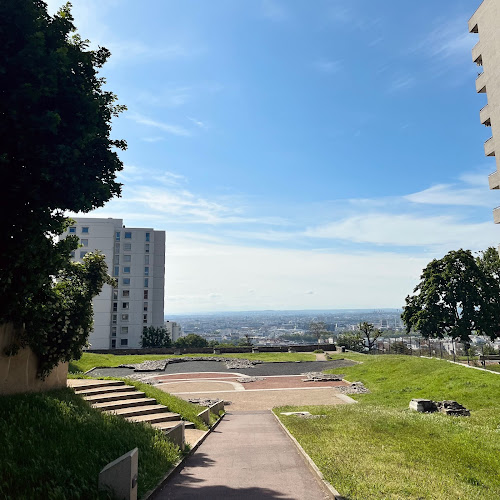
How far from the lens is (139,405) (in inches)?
619

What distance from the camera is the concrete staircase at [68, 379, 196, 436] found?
1431cm

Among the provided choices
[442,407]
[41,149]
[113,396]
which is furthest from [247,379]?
[41,149]

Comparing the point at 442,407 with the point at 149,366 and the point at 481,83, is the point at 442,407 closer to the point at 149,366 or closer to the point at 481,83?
the point at 481,83

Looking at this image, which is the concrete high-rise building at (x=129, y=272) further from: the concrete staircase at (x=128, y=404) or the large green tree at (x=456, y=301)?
the concrete staircase at (x=128, y=404)

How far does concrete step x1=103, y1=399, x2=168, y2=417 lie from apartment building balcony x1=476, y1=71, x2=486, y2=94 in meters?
33.8

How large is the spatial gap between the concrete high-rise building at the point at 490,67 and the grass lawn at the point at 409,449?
18.0 metres

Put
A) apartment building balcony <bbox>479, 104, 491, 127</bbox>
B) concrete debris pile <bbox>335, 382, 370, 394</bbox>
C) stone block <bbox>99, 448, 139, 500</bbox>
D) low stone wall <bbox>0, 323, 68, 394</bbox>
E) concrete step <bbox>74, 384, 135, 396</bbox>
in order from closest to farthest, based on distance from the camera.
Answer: stone block <bbox>99, 448, 139, 500</bbox>, low stone wall <bbox>0, 323, 68, 394</bbox>, concrete step <bbox>74, 384, 135, 396</bbox>, concrete debris pile <bbox>335, 382, 370, 394</bbox>, apartment building balcony <bbox>479, 104, 491, 127</bbox>

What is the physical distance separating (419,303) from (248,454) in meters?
47.1

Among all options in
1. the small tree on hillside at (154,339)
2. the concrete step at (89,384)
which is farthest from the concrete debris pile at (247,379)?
the small tree on hillside at (154,339)

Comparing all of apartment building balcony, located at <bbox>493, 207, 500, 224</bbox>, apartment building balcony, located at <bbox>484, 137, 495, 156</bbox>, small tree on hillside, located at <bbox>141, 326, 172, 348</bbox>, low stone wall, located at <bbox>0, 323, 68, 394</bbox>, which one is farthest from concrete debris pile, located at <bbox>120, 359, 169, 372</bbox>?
small tree on hillside, located at <bbox>141, 326, 172, 348</bbox>

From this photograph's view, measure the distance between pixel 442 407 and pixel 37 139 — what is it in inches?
822

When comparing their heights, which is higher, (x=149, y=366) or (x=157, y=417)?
(x=157, y=417)

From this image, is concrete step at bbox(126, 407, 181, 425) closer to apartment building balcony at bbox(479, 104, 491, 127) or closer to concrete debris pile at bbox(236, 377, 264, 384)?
concrete debris pile at bbox(236, 377, 264, 384)

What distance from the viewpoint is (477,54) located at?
103ft
